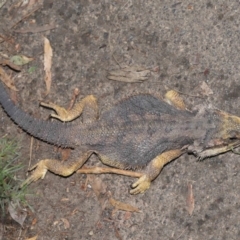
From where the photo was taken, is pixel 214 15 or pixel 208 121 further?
pixel 214 15

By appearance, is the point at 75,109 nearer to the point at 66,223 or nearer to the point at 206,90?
the point at 66,223

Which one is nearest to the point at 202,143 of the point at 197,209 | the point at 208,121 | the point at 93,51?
the point at 208,121

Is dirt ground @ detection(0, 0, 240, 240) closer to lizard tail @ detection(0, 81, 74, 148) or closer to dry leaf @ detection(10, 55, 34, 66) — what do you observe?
dry leaf @ detection(10, 55, 34, 66)

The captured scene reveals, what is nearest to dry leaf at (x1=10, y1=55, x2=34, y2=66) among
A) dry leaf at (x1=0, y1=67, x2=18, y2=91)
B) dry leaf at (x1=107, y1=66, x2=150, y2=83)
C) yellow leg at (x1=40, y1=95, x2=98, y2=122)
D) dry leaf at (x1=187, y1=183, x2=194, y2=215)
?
dry leaf at (x1=0, y1=67, x2=18, y2=91)

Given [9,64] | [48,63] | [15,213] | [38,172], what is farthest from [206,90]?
[15,213]

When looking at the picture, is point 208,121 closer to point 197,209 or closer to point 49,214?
point 197,209

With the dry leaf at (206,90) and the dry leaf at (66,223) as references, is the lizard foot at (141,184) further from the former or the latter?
the dry leaf at (206,90)

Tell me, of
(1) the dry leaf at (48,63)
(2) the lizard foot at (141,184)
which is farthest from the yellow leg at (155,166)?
(1) the dry leaf at (48,63)
